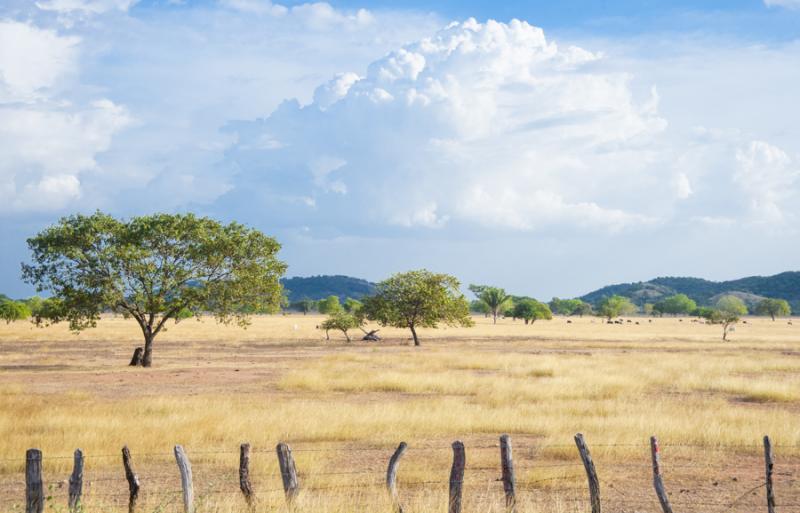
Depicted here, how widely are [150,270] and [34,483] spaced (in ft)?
107

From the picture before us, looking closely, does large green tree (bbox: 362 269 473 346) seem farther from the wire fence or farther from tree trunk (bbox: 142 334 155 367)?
the wire fence

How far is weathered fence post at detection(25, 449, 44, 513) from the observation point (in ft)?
32.9

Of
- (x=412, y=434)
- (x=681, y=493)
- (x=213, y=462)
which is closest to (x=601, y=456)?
(x=681, y=493)

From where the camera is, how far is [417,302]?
224 feet

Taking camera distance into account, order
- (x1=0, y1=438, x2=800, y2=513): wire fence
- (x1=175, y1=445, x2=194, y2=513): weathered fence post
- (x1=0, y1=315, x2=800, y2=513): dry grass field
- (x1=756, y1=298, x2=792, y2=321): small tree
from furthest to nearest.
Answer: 1. (x1=756, y1=298, x2=792, y2=321): small tree
2. (x1=0, y1=315, x2=800, y2=513): dry grass field
3. (x1=0, y1=438, x2=800, y2=513): wire fence
4. (x1=175, y1=445, x2=194, y2=513): weathered fence post

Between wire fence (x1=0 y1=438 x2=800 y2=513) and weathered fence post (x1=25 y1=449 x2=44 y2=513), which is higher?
weathered fence post (x1=25 y1=449 x2=44 y2=513)

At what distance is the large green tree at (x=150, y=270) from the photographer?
Result: 41.0 metres

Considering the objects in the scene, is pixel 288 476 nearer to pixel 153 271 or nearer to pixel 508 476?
pixel 508 476

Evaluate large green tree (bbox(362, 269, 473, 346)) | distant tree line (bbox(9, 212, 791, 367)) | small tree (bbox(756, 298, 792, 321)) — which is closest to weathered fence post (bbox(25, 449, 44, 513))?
distant tree line (bbox(9, 212, 791, 367))

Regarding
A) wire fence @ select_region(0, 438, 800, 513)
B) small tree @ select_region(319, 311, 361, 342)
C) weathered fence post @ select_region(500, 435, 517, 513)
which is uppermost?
small tree @ select_region(319, 311, 361, 342)

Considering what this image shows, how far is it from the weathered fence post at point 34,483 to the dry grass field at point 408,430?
171 centimetres

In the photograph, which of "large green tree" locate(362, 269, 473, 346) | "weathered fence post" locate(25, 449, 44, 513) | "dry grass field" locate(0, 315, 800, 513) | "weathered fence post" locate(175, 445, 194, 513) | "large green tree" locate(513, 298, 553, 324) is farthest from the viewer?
"large green tree" locate(513, 298, 553, 324)

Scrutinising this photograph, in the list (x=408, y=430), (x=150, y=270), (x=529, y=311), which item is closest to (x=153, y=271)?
(x=150, y=270)

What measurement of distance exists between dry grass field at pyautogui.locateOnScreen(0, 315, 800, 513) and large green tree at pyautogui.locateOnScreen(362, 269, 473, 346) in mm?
25932
